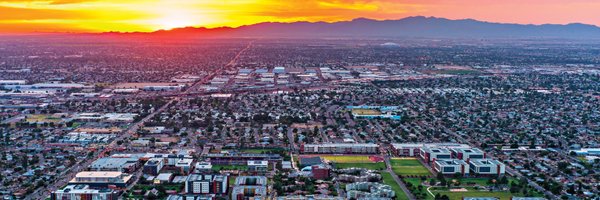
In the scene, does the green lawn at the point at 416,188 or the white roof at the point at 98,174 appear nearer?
the green lawn at the point at 416,188

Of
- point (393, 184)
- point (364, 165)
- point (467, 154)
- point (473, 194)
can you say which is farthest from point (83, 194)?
point (467, 154)

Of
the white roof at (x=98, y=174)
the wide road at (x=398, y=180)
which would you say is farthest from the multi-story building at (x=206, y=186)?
the wide road at (x=398, y=180)

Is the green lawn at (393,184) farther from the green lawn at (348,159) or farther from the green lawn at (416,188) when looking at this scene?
the green lawn at (348,159)

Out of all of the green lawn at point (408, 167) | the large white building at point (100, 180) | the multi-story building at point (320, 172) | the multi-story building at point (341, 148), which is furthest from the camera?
the multi-story building at point (341, 148)

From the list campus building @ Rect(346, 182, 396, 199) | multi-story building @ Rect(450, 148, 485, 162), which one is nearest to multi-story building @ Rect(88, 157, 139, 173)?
campus building @ Rect(346, 182, 396, 199)

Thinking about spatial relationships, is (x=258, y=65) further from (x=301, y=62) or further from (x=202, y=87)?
(x=202, y=87)

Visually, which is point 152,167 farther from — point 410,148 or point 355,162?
point 410,148

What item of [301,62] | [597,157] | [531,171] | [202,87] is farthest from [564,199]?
[301,62]
